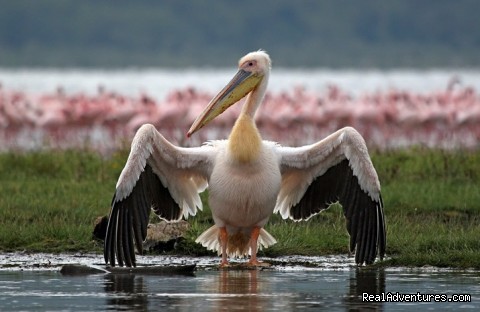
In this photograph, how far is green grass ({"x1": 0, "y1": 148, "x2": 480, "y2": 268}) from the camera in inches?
390

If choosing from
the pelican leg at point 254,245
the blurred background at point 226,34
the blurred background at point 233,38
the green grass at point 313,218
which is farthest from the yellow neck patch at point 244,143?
the blurred background at point 226,34

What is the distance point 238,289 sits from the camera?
820 centimetres

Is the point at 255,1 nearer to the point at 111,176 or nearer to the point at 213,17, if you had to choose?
the point at 213,17

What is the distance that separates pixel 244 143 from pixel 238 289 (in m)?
1.42

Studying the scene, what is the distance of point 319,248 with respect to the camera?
1002cm

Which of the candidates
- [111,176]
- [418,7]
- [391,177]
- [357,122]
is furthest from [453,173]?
[418,7]

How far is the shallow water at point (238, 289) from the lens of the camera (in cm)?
751

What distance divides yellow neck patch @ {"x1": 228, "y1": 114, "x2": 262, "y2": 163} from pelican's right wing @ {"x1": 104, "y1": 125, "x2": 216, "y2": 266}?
297 mm

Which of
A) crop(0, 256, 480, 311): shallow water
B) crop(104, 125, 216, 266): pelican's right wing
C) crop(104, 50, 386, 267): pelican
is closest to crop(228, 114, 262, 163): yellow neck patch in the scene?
crop(104, 50, 386, 267): pelican

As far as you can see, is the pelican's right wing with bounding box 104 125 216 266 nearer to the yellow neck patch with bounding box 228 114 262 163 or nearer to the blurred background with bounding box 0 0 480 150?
the yellow neck patch with bounding box 228 114 262 163

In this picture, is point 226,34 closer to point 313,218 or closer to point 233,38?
point 233,38

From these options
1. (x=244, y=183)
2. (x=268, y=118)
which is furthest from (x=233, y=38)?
(x=244, y=183)

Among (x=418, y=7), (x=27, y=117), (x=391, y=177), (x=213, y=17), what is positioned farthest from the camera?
(x=418, y=7)

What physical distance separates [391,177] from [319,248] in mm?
3226
